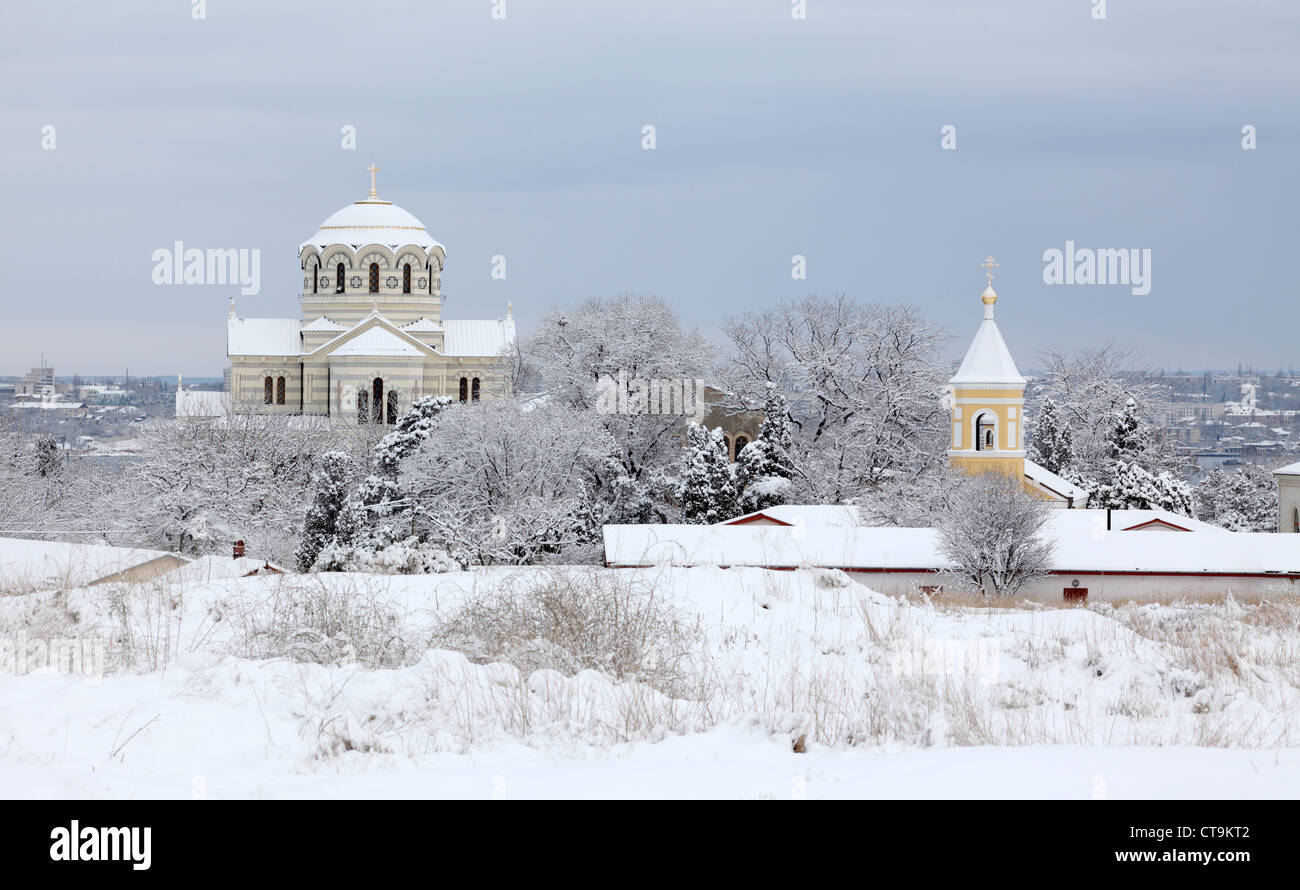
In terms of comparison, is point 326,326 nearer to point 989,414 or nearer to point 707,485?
point 707,485

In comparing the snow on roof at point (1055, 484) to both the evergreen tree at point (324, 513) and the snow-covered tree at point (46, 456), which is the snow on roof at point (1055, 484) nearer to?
the evergreen tree at point (324, 513)

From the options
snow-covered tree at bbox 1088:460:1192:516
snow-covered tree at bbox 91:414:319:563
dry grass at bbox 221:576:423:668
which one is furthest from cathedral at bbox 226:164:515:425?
dry grass at bbox 221:576:423:668

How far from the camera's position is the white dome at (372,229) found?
68.8 m

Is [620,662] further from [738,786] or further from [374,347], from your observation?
[374,347]

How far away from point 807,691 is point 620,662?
3.80 ft

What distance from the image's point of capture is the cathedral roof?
146ft

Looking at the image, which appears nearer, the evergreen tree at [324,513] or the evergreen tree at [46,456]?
the evergreen tree at [324,513]

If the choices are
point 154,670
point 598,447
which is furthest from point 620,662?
point 598,447

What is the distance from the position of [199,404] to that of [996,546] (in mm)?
43932

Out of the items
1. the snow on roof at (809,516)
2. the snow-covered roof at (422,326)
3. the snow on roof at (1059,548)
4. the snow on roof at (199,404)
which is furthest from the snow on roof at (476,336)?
the snow on roof at (1059,548)

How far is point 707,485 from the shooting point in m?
42.7

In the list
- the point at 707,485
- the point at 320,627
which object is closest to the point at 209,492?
the point at 707,485

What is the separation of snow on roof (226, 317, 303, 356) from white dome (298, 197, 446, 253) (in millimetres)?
4043

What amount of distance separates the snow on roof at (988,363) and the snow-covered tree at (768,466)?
5.88 metres
